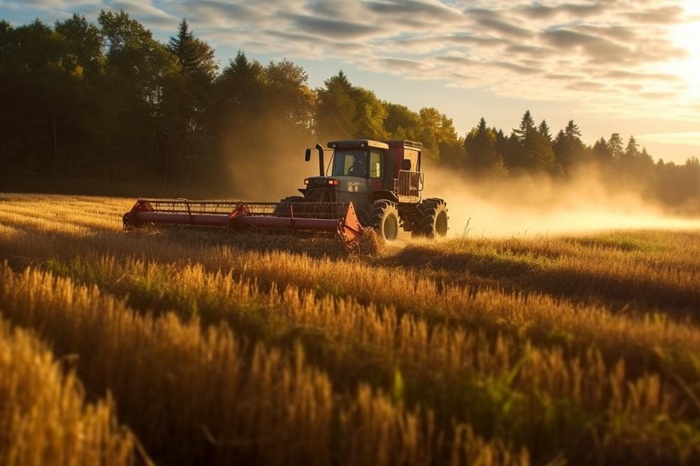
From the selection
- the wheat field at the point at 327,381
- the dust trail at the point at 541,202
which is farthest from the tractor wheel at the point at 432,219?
the wheat field at the point at 327,381

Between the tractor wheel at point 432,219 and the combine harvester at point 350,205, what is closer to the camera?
the combine harvester at point 350,205

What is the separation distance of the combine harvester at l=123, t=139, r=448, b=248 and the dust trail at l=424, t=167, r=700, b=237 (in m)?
9.91

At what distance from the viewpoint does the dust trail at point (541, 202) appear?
33188 millimetres

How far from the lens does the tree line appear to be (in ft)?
141

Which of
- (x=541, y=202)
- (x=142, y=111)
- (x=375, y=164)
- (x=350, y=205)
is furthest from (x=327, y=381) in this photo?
(x=541, y=202)

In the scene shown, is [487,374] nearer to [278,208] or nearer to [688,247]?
[278,208]

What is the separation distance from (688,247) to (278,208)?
1008 cm

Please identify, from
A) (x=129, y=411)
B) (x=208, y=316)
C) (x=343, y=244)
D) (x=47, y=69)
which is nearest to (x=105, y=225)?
(x=343, y=244)

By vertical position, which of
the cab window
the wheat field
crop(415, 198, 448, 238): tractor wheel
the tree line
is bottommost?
the wheat field

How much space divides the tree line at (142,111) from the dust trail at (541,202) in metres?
10.5

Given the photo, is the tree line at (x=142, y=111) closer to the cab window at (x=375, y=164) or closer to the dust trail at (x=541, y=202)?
the dust trail at (x=541, y=202)

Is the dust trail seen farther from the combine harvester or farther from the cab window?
the cab window

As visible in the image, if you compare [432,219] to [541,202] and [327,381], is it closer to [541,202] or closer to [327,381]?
[327,381]

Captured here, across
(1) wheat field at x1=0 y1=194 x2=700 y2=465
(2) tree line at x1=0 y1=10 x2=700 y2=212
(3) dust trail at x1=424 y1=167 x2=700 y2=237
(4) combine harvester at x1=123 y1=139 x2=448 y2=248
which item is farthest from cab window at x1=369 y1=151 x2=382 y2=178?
(2) tree line at x1=0 y1=10 x2=700 y2=212
